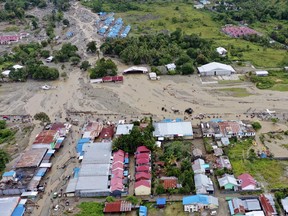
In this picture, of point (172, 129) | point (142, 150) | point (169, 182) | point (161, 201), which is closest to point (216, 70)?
point (172, 129)

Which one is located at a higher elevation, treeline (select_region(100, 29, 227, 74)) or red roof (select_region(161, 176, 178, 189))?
treeline (select_region(100, 29, 227, 74))

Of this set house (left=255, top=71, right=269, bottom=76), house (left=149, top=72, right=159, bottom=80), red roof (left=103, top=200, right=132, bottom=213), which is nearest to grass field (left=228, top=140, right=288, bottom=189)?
red roof (left=103, top=200, right=132, bottom=213)

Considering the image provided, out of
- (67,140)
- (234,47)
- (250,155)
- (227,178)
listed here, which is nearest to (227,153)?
(250,155)

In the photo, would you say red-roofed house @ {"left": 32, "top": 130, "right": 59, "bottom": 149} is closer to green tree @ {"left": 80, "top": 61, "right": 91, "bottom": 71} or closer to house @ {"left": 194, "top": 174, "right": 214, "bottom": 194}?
house @ {"left": 194, "top": 174, "right": 214, "bottom": 194}

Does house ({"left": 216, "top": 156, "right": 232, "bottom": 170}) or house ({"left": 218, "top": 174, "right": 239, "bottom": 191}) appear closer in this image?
house ({"left": 218, "top": 174, "right": 239, "bottom": 191})

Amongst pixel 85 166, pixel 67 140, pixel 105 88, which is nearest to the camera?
pixel 85 166

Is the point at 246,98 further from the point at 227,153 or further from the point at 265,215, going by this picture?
the point at 265,215

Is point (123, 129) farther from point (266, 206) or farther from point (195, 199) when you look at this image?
point (266, 206)
